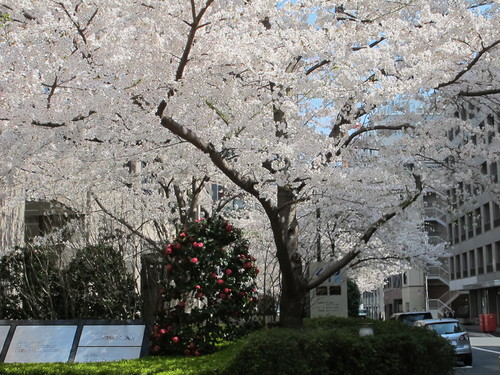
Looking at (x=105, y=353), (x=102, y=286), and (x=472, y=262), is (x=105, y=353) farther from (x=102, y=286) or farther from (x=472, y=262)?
(x=472, y=262)

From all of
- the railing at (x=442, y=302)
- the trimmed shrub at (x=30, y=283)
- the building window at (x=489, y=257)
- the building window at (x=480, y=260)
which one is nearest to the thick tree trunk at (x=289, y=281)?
the trimmed shrub at (x=30, y=283)

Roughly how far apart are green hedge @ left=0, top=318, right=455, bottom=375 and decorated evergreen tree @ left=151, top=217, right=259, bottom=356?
4.38 ft

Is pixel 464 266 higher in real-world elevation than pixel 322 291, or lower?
higher

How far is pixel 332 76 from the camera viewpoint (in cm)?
1102

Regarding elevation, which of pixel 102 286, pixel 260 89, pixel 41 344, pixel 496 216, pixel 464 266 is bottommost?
pixel 41 344

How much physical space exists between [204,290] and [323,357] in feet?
11.3

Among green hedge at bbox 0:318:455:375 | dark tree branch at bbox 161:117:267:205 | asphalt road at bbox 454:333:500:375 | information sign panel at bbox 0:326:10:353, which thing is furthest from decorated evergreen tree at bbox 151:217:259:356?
asphalt road at bbox 454:333:500:375

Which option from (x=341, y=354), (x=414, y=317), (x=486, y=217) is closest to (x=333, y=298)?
(x=414, y=317)

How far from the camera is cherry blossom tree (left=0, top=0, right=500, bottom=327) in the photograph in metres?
8.65

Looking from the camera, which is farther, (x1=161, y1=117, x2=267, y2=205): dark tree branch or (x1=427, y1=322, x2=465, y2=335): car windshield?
(x1=427, y1=322, x2=465, y2=335): car windshield

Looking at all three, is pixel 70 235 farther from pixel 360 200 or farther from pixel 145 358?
pixel 360 200

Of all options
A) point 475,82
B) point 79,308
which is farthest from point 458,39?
point 79,308

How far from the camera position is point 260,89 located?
11.2 meters

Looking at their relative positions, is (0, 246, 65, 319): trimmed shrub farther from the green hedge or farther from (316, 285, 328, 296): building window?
(316, 285, 328, 296): building window
